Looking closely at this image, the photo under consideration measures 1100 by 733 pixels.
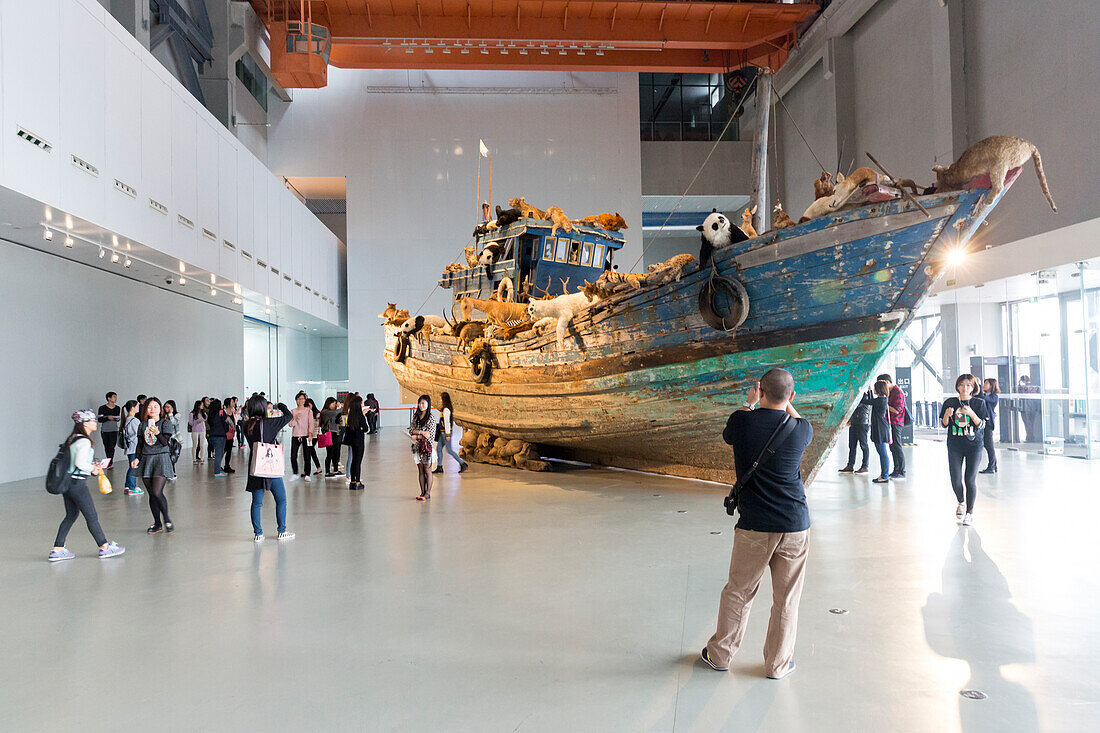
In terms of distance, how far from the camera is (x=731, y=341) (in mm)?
7449

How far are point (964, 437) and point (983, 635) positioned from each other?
3.14 m

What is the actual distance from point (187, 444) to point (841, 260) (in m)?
16.1

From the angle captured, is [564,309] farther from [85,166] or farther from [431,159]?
[431,159]

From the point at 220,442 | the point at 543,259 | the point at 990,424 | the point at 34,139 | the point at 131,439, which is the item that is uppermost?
the point at 34,139

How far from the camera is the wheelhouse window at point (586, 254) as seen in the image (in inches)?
514

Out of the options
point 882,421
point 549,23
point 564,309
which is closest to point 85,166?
point 564,309

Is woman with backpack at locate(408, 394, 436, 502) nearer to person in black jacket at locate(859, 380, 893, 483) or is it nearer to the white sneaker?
the white sneaker

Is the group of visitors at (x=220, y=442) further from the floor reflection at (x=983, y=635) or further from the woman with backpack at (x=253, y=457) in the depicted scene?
the floor reflection at (x=983, y=635)

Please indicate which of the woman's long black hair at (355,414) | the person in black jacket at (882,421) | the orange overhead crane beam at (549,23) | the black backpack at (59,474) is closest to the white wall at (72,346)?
the woman's long black hair at (355,414)

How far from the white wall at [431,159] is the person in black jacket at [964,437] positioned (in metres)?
18.3

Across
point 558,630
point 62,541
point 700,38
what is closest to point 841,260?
point 558,630

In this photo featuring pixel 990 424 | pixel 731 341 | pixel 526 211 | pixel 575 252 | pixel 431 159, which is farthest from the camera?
pixel 431 159

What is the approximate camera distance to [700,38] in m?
19.8

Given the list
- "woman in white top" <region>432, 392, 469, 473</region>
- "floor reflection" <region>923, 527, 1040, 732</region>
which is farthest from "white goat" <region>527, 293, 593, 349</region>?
"floor reflection" <region>923, 527, 1040, 732</region>
